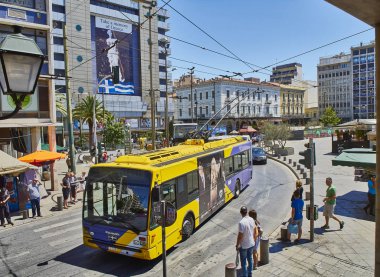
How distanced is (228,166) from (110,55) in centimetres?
5643

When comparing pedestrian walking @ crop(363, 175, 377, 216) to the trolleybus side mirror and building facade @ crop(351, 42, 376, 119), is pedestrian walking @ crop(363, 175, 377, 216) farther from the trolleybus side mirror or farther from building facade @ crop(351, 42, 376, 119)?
building facade @ crop(351, 42, 376, 119)

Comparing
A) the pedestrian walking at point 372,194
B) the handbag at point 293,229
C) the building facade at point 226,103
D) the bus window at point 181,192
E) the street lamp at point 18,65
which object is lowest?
the handbag at point 293,229

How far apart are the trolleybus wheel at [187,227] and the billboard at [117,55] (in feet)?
181

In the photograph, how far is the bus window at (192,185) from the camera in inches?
420

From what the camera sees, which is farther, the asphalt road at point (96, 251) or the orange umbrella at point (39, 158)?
the orange umbrella at point (39, 158)

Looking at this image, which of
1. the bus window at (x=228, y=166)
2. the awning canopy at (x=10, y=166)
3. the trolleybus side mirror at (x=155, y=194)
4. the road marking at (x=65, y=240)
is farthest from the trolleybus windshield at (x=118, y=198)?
the bus window at (x=228, y=166)

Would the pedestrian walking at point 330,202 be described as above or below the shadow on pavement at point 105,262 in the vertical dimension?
above

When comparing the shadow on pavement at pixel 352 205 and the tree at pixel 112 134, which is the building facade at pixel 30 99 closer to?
the shadow on pavement at pixel 352 205

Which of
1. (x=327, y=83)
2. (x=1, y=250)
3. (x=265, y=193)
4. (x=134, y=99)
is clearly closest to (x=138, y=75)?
(x=134, y=99)

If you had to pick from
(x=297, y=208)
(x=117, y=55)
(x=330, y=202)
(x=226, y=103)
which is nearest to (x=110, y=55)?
(x=117, y=55)

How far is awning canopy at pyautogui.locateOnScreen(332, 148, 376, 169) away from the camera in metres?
12.0

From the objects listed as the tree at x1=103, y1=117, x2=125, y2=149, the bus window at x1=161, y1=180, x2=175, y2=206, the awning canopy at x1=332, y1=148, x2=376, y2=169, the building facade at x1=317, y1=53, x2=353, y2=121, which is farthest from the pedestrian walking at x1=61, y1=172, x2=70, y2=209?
the building facade at x1=317, y1=53, x2=353, y2=121

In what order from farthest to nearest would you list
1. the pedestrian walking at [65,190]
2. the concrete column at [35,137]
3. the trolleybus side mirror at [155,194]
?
the concrete column at [35,137] < the pedestrian walking at [65,190] < the trolleybus side mirror at [155,194]

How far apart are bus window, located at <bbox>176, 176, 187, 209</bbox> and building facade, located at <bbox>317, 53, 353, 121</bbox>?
114351mm
